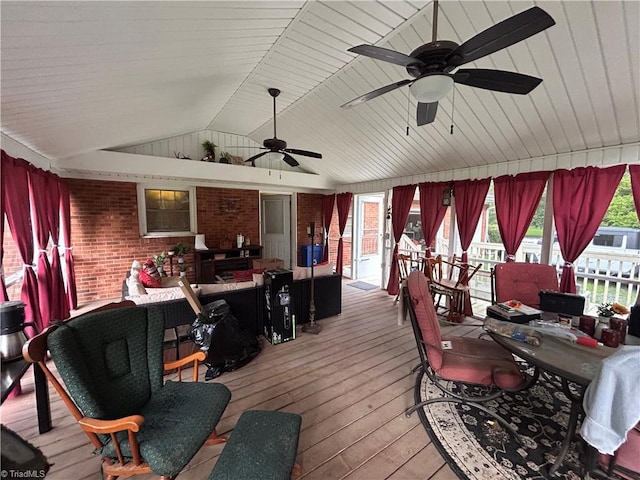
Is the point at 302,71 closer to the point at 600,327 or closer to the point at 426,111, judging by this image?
the point at 426,111

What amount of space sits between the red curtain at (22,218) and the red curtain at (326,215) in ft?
17.1

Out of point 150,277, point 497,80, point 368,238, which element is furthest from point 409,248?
point 150,277

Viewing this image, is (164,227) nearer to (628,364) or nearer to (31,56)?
(31,56)

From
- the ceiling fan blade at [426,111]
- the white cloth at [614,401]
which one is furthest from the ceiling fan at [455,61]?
the white cloth at [614,401]

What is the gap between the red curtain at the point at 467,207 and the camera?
385cm

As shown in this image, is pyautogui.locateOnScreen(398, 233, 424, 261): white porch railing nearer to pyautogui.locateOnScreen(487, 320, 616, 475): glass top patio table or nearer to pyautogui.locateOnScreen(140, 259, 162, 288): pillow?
pyautogui.locateOnScreen(487, 320, 616, 475): glass top patio table

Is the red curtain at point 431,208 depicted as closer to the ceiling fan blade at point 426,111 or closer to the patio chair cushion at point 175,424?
the ceiling fan blade at point 426,111

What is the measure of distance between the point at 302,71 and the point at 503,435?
3.81 m

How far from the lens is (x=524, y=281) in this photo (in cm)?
274

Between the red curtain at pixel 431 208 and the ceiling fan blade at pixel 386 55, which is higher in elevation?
the ceiling fan blade at pixel 386 55

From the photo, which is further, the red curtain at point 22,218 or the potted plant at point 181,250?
the potted plant at point 181,250

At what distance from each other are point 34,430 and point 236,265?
3794 millimetres

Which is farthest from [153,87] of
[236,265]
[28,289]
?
[236,265]

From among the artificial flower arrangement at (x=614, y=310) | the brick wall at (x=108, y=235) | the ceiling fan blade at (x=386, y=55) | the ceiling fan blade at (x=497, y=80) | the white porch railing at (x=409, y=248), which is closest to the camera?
the ceiling fan blade at (x=386, y=55)
